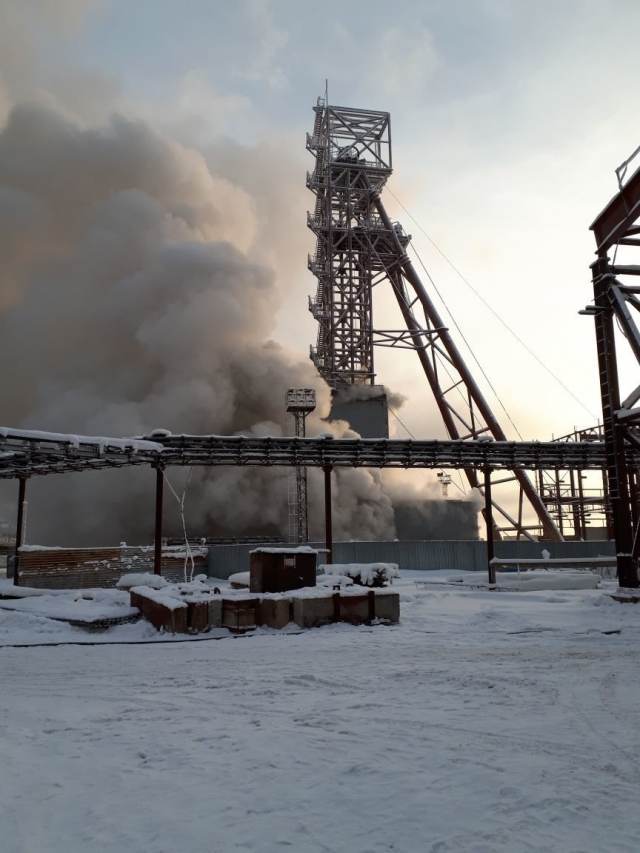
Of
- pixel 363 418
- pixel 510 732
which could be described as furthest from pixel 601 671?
pixel 363 418

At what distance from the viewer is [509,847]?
3918 millimetres

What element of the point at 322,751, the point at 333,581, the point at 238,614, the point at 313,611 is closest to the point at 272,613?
the point at 238,614

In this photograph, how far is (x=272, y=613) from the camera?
1433 centimetres

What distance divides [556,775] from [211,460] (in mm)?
23300

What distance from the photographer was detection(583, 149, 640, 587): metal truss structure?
1864 centimetres

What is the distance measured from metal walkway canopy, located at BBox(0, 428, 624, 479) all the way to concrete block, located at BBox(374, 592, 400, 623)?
12.2m

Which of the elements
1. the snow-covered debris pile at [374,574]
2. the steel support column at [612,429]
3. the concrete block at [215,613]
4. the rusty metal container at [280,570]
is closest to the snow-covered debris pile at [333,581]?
the rusty metal container at [280,570]

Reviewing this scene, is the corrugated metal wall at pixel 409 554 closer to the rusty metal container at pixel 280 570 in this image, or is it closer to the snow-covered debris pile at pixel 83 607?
the snow-covered debris pile at pixel 83 607

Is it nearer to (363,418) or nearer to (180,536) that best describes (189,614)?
(180,536)

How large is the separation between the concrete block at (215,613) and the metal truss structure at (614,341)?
11.9 meters

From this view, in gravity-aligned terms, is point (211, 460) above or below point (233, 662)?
above

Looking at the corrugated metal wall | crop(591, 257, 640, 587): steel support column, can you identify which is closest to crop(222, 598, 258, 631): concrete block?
crop(591, 257, 640, 587): steel support column

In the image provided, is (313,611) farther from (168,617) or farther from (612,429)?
(612,429)

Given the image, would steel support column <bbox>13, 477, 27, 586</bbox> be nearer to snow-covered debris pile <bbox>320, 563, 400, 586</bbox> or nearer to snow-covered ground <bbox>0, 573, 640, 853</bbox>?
snow-covered debris pile <bbox>320, 563, 400, 586</bbox>
